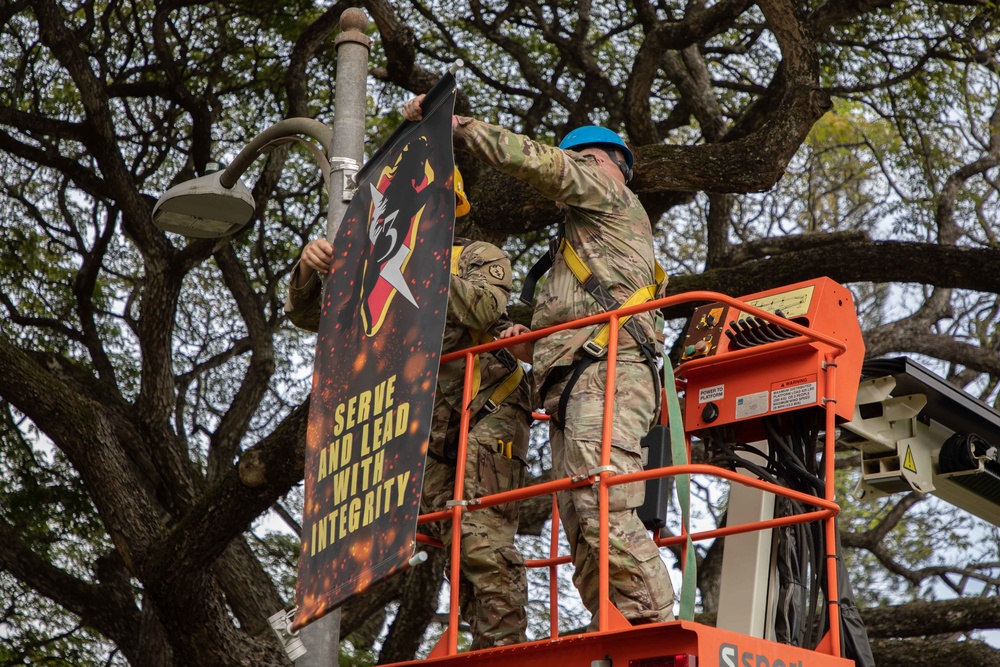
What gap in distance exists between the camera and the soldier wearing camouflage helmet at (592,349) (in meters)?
4.50

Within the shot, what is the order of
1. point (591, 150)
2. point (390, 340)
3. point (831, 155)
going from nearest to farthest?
point (390, 340), point (591, 150), point (831, 155)

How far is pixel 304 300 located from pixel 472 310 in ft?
2.64

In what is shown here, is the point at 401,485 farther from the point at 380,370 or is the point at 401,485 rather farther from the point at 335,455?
the point at 335,455

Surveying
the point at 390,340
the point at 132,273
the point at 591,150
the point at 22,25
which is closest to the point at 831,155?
the point at 132,273

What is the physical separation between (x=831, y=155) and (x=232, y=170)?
Answer: 9.98 m

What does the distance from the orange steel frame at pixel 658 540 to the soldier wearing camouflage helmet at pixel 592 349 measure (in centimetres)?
20

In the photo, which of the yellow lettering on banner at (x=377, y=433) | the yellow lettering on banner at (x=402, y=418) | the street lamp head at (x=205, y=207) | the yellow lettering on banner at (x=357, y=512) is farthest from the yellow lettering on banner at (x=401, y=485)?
the street lamp head at (x=205, y=207)

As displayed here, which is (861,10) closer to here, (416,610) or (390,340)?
(416,610)

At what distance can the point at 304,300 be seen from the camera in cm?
550

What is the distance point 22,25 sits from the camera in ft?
40.2

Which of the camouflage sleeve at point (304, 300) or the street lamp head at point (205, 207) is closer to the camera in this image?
the camouflage sleeve at point (304, 300)

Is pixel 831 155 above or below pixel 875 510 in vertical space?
above

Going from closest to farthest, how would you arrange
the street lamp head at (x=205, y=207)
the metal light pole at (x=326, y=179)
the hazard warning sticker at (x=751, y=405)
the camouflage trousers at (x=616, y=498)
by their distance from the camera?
1. the camouflage trousers at (x=616, y=498)
2. the metal light pole at (x=326, y=179)
3. the hazard warning sticker at (x=751, y=405)
4. the street lamp head at (x=205, y=207)

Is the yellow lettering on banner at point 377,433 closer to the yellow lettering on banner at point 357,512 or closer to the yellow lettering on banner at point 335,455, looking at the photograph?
the yellow lettering on banner at point 357,512
